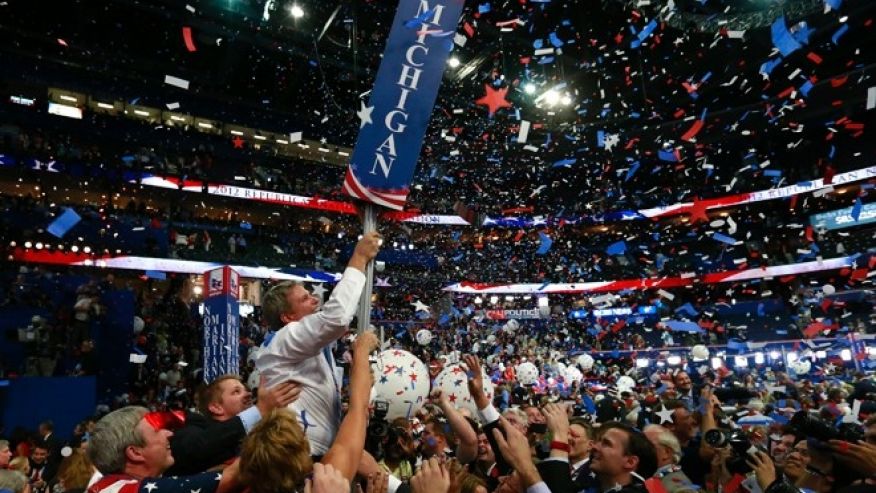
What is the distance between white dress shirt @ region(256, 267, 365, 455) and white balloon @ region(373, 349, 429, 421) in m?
2.35

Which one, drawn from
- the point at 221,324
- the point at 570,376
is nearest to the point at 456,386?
the point at 221,324

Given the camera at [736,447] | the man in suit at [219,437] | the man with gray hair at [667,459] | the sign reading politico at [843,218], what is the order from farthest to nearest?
1. the sign reading politico at [843,218]
2. the man with gray hair at [667,459]
3. the camera at [736,447]
4. the man in suit at [219,437]

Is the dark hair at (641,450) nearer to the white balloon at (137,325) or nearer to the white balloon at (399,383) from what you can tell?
the white balloon at (399,383)

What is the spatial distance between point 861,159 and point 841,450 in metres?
30.0

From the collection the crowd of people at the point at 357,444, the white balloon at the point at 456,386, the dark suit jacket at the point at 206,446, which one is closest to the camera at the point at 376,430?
the crowd of people at the point at 357,444

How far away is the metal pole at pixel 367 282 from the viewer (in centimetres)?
271

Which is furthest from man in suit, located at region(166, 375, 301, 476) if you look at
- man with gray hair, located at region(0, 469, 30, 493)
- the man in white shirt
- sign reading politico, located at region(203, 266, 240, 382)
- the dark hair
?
sign reading politico, located at region(203, 266, 240, 382)

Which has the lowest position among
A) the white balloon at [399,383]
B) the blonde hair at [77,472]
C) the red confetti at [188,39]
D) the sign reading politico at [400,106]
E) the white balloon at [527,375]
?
the white balloon at [527,375]

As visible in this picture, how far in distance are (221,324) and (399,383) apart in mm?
3271

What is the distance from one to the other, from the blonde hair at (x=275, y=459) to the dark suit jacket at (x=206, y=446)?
799 mm

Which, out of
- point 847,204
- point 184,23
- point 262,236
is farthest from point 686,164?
point 184,23

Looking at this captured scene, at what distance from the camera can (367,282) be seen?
2740 mm

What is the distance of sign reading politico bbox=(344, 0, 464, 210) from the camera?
2.94 meters

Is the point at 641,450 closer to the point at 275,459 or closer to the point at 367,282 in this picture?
the point at 367,282
